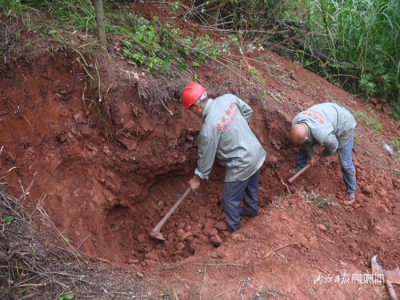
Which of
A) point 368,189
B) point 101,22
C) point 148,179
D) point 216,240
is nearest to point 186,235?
point 216,240

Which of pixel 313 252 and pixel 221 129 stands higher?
pixel 221 129

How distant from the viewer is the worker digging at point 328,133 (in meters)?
3.94

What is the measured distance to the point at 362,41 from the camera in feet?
19.6

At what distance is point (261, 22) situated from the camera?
595 cm

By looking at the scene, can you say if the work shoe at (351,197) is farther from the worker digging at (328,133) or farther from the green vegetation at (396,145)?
the green vegetation at (396,145)

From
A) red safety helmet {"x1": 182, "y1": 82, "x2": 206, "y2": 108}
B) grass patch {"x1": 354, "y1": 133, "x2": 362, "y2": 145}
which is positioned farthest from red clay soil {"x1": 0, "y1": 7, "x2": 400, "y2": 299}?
red safety helmet {"x1": 182, "y1": 82, "x2": 206, "y2": 108}

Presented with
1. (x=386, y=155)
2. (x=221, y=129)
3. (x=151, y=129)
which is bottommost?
(x=386, y=155)

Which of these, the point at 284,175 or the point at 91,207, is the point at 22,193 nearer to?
the point at 91,207

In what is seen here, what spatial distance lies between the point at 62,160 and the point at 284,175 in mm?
2648

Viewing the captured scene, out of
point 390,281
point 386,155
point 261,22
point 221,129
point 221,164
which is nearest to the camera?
point 390,281

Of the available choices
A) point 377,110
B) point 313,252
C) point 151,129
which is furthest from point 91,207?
point 377,110

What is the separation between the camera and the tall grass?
19.3ft

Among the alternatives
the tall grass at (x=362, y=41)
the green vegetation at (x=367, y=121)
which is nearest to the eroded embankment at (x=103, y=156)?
the green vegetation at (x=367, y=121)

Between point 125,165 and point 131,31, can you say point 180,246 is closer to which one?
point 125,165
